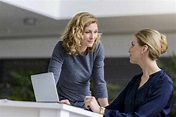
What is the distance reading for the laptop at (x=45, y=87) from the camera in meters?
3.40

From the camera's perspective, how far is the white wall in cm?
1003

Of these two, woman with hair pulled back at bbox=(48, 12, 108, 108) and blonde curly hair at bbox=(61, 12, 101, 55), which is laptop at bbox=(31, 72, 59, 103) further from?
blonde curly hair at bbox=(61, 12, 101, 55)

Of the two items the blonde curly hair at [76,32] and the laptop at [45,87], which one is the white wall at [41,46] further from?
the laptop at [45,87]

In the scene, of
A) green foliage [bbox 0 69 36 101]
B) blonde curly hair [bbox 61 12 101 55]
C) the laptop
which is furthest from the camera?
green foliage [bbox 0 69 36 101]

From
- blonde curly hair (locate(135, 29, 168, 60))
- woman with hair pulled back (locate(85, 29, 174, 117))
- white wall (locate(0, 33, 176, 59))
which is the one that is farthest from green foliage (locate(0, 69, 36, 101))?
blonde curly hair (locate(135, 29, 168, 60))

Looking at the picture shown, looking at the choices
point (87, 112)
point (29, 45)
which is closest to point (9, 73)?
point (29, 45)

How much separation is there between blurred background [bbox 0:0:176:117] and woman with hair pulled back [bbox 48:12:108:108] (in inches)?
157

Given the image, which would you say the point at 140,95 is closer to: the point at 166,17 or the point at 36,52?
the point at 166,17

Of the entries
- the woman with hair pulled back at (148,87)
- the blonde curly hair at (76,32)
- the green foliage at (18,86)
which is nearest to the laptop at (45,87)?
the woman with hair pulled back at (148,87)

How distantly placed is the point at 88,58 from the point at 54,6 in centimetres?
491

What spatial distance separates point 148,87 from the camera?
3320 millimetres

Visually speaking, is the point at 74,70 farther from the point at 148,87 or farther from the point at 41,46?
the point at 41,46

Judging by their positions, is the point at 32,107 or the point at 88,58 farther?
the point at 88,58

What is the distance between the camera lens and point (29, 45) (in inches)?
442
